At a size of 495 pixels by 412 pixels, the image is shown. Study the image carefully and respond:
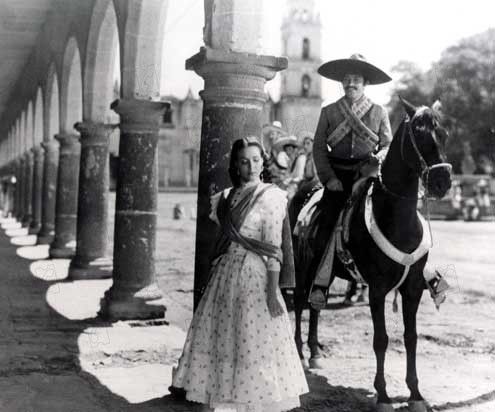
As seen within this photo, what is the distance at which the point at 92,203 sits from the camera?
416 inches

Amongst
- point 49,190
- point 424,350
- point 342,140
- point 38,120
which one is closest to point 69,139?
point 49,190

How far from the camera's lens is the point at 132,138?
26.2ft

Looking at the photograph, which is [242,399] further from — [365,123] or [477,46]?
[477,46]

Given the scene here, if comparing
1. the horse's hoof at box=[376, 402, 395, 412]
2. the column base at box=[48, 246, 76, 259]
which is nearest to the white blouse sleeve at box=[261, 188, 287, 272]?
the horse's hoof at box=[376, 402, 395, 412]

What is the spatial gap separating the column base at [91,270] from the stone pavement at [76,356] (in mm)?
596

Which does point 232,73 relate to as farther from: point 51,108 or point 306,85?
point 306,85

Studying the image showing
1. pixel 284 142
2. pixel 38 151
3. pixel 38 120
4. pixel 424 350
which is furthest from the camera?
pixel 38 151

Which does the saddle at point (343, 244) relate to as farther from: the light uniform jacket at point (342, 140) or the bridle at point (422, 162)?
the bridle at point (422, 162)

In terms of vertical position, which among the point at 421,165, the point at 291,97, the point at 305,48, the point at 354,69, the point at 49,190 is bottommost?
the point at 49,190

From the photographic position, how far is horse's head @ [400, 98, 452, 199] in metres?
4.70

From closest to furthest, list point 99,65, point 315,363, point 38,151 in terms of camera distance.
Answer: point 315,363 → point 99,65 → point 38,151

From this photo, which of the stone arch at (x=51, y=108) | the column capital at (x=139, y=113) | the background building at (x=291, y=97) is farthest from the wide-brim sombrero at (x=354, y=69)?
the background building at (x=291, y=97)

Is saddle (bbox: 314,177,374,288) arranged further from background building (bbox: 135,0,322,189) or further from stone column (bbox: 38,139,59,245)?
background building (bbox: 135,0,322,189)

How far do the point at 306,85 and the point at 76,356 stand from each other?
58.1m
